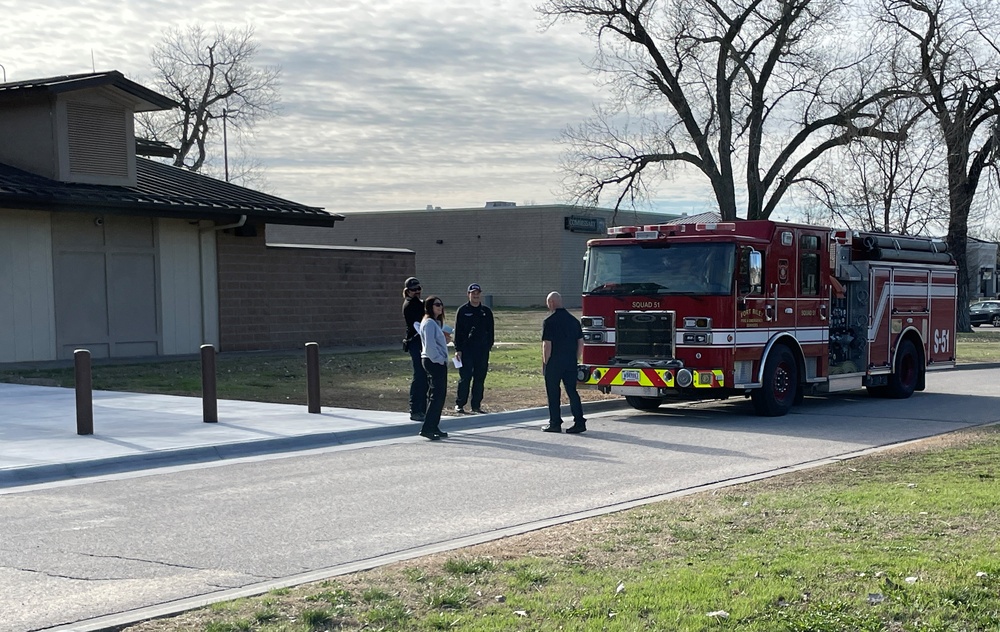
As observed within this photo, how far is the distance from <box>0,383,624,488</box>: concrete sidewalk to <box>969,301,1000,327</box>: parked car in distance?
4703 centimetres

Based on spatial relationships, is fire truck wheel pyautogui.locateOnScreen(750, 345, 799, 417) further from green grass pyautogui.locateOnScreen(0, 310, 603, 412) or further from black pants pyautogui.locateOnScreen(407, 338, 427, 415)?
black pants pyautogui.locateOnScreen(407, 338, 427, 415)

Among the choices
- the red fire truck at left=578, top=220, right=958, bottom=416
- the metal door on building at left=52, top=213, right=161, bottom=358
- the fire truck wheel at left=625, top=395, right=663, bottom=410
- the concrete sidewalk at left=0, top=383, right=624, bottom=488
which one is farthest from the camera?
the metal door on building at left=52, top=213, right=161, bottom=358

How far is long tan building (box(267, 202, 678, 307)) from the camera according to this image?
69312 millimetres

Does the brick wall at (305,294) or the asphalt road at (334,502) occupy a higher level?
the brick wall at (305,294)

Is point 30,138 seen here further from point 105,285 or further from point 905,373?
point 905,373

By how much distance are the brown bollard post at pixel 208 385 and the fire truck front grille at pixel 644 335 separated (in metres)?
5.74

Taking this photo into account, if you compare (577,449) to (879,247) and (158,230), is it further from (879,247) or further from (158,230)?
(158,230)

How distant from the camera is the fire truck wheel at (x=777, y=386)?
16672mm

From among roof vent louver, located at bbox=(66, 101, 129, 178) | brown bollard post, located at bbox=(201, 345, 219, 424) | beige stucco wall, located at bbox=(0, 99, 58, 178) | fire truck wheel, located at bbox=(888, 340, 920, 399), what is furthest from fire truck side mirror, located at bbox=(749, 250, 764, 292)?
beige stucco wall, located at bbox=(0, 99, 58, 178)

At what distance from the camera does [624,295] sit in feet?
55.1

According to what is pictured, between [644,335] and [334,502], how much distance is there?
25.0 ft

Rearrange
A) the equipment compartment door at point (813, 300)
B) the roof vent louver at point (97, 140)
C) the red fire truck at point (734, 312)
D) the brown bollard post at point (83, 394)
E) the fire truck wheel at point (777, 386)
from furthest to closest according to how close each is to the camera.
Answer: the roof vent louver at point (97, 140), the equipment compartment door at point (813, 300), the fire truck wheel at point (777, 386), the red fire truck at point (734, 312), the brown bollard post at point (83, 394)

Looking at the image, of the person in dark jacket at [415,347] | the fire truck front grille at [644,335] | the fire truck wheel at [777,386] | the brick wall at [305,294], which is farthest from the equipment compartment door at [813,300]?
the brick wall at [305,294]

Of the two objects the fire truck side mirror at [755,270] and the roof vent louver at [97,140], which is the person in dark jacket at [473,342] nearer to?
the fire truck side mirror at [755,270]
